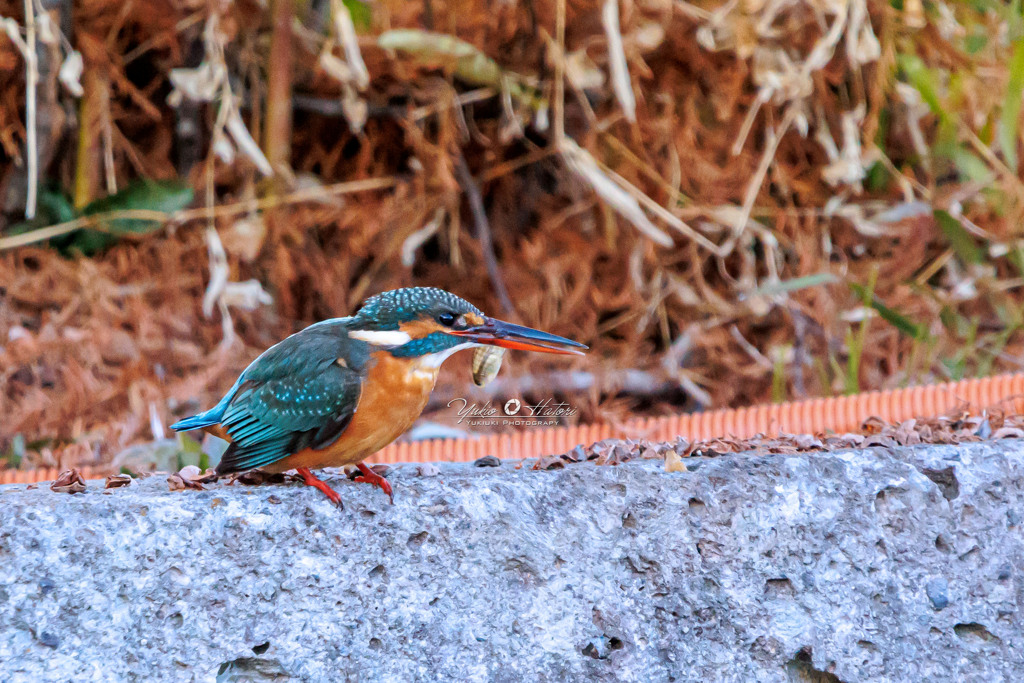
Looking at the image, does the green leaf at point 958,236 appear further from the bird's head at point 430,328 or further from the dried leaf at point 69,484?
the dried leaf at point 69,484

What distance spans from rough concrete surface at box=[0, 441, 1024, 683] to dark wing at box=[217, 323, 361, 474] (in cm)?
7

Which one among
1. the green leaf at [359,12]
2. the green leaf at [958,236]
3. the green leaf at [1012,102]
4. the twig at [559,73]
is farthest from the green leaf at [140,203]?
the green leaf at [1012,102]

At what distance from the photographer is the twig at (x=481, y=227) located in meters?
3.71

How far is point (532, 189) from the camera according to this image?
13.3ft

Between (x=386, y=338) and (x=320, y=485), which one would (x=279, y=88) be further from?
(x=320, y=485)

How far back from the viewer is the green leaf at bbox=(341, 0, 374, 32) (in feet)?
11.2

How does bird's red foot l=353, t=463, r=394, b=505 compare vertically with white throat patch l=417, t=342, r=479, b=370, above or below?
below

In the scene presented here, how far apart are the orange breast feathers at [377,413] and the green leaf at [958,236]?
2739 millimetres

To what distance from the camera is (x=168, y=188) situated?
3566 mm

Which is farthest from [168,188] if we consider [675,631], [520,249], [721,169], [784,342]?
[675,631]

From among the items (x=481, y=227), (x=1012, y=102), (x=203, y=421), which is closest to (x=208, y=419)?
(x=203, y=421)

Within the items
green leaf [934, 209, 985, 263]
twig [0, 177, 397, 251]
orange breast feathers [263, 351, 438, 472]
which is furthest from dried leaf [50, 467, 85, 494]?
green leaf [934, 209, 985, 263]

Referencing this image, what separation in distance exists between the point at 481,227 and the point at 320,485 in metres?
2.22

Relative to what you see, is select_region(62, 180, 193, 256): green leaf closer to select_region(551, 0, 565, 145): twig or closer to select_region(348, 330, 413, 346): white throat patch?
select_region(551, 0, 565, 145): twig
